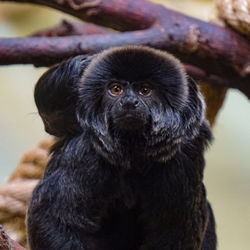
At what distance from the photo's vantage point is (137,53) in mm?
2609

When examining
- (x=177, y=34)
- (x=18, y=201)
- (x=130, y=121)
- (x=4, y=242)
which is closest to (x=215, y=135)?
(x=177, y=34)

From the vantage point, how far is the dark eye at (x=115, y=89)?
2.62m

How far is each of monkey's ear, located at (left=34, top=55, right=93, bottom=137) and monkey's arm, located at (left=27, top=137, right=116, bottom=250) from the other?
16 cm

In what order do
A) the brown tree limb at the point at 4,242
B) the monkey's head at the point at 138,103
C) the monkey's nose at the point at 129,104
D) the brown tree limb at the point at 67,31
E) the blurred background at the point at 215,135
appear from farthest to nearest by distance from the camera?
the blurred background at the point at 215,135 → the brown tree limb at the point at 67,31 → the monkey's head at the point at 138,103 → the monkey's nose at the point at 129,104 → the brown tree limb at the point at 4,242

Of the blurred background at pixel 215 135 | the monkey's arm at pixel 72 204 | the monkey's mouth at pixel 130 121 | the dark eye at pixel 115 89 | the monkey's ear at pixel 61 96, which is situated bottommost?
the blurred background at pixel 215 135

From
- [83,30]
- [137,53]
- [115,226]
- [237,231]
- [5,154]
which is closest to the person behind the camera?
[137,53]

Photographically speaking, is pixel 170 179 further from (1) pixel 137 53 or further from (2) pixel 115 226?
(1) pixel 137 53

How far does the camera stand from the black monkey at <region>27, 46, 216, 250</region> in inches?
104

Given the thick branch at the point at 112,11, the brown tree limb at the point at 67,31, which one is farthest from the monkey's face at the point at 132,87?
the brown tree limb at the point at 67,31

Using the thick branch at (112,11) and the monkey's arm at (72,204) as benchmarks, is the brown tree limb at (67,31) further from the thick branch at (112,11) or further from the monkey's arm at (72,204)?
the monkey's arm at (72,204)

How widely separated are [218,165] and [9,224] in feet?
7.74

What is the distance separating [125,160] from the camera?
8.69ft

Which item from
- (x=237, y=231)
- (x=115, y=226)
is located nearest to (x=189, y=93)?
(x=115, y=226)

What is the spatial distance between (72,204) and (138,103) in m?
0.54
